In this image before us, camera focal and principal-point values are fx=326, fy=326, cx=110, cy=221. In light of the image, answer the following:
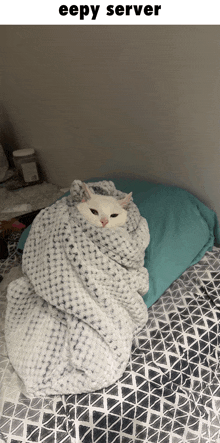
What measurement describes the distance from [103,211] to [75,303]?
0.27 metres

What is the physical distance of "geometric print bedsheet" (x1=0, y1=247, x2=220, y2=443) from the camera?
77 cm

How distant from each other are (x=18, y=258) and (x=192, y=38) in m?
1.02

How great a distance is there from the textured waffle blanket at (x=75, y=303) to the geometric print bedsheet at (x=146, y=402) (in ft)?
0.12

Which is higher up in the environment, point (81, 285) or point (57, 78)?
point (57, 78)

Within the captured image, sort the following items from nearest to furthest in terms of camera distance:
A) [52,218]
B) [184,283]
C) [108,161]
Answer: [52,218] < [184,283] < [108,161]

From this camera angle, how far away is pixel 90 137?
169cm

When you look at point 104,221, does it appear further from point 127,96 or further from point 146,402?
point 127,96

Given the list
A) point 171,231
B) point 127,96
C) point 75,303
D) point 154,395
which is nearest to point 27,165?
point 127,96

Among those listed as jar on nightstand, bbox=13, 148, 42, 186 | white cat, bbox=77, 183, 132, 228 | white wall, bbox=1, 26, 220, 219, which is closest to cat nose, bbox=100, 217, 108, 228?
white cat, bbox=77, 183, 132, 228

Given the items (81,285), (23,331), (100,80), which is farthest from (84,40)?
(23,331)

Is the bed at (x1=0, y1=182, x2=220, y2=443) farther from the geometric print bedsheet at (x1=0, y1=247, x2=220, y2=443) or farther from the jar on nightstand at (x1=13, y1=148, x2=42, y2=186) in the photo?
the jar on nightstand at (x1=13, y1=148, x2=42, y2=186)

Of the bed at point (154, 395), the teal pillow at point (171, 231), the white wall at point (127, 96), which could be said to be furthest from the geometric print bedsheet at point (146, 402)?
the white wall at point (127, 96)

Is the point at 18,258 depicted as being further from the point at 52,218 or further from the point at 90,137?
the point at 90,137

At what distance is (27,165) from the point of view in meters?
2.09
